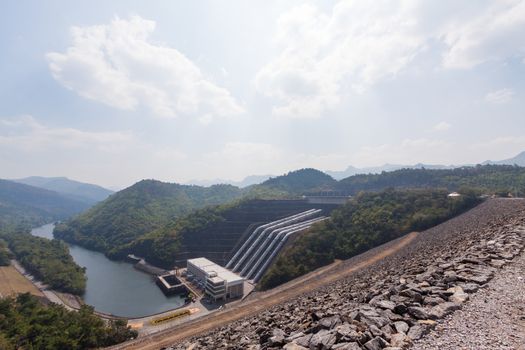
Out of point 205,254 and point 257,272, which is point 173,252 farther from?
point 257,272

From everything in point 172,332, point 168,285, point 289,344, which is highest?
point 289,344

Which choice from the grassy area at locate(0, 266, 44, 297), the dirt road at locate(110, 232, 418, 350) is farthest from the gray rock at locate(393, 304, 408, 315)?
the grassy area at locate(0, 266, 44, 297)

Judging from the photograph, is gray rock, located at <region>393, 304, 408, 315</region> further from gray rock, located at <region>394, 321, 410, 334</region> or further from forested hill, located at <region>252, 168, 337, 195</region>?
forested hill, located at <region>252, 168, 337, 195</region>

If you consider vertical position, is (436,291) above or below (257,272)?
above

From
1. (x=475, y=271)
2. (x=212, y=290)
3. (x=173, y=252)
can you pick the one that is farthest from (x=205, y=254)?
(x=475, y=271)

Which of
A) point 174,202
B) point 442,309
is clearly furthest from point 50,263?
point 442,309

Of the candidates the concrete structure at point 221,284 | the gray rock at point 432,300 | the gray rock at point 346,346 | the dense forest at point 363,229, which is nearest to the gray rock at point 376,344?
the gray rock at point 346,346

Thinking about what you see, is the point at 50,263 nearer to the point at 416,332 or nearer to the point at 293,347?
the point at 293,347
